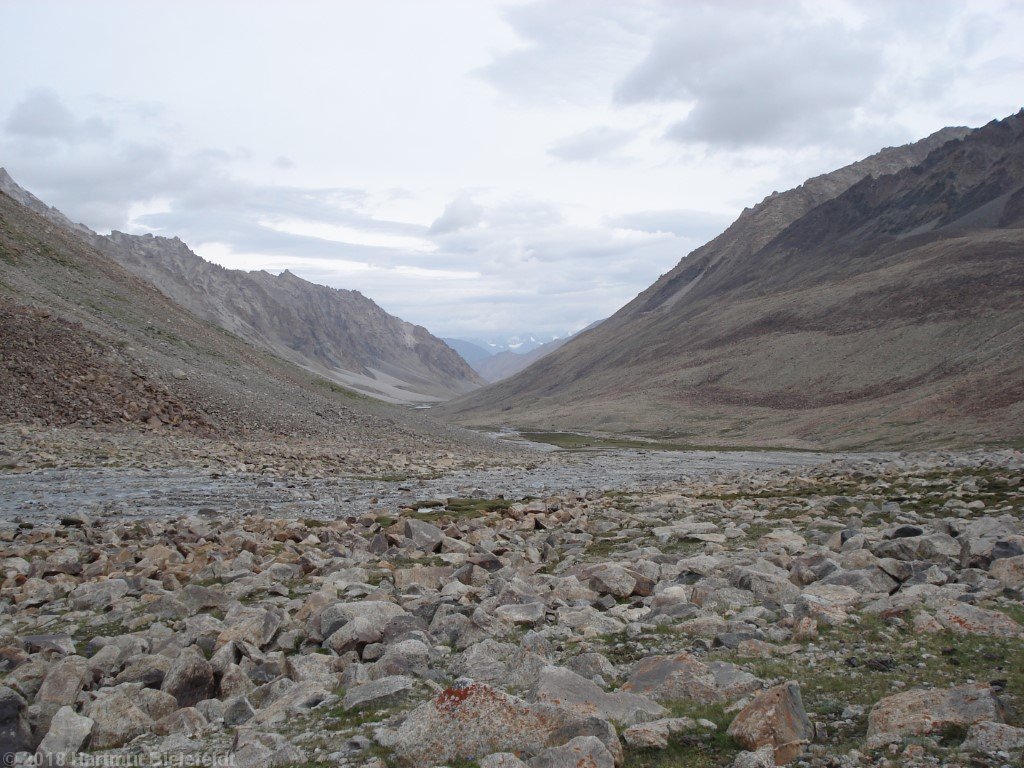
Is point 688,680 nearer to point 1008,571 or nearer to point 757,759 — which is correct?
point 757,759

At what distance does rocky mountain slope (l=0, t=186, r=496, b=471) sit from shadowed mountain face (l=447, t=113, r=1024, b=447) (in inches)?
1704

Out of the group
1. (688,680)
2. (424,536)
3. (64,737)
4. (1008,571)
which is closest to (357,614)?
(64,737)

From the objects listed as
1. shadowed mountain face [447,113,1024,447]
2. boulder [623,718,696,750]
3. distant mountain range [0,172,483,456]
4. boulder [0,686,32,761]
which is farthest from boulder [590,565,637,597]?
shadowed mountain face [447,113,1024,447]

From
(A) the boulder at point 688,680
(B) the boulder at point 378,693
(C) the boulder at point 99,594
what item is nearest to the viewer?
(A) the boulder at point 688,680

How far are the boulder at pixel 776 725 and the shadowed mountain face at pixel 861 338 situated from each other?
5747 centimetres

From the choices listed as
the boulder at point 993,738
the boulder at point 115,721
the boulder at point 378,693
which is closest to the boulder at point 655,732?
the boulder at point 993,738

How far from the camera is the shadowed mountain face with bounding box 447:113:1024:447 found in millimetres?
74812

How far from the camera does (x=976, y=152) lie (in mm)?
179250

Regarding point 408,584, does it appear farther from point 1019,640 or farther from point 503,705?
point 1019,640

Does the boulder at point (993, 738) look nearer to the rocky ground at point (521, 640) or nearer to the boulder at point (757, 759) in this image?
the rocky ground at point (521, 640)

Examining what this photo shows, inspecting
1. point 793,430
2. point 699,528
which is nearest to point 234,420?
point 699,528

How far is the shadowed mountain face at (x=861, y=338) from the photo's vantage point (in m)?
74.8

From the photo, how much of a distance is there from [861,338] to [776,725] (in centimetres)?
11995

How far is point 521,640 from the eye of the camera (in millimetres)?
9047
